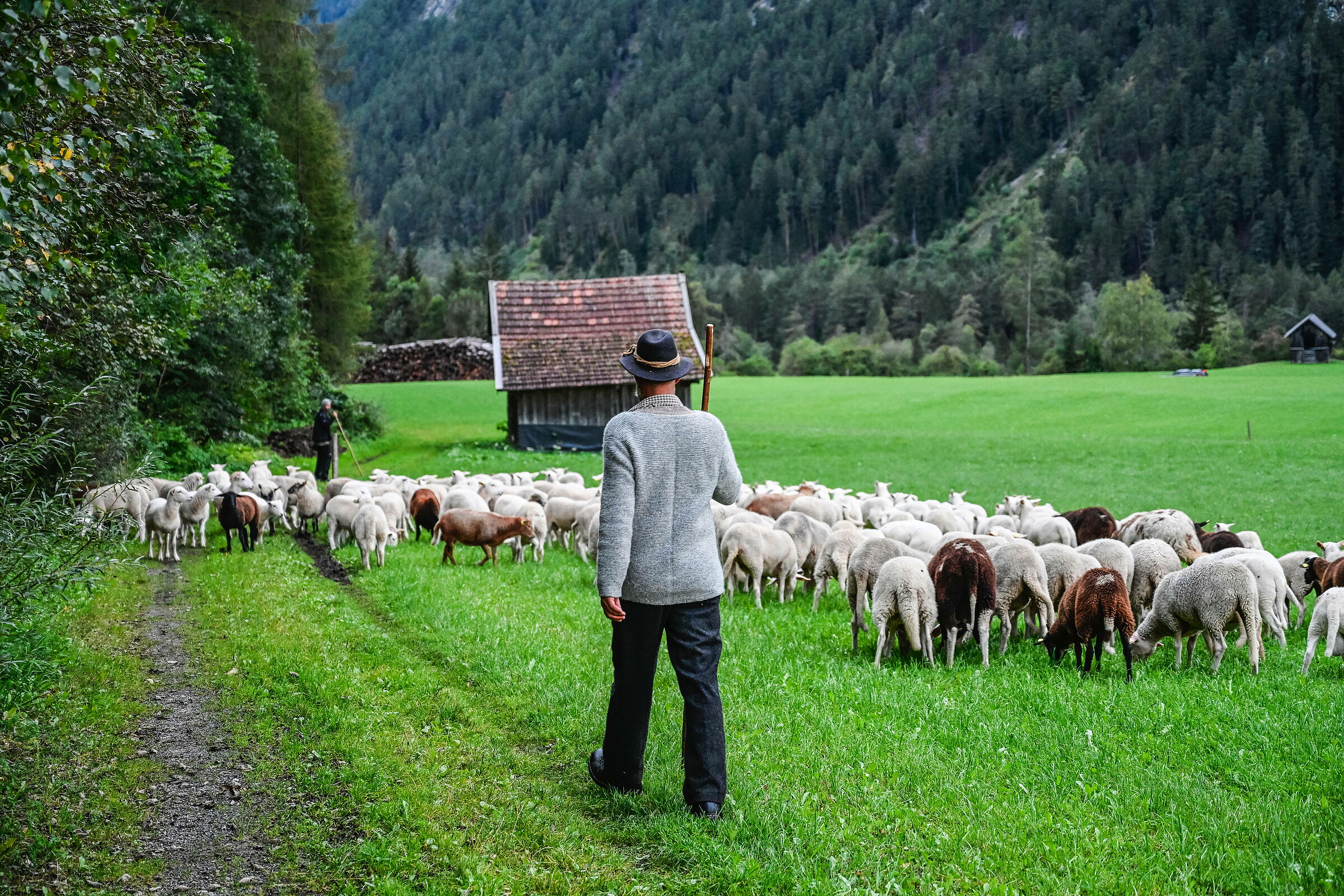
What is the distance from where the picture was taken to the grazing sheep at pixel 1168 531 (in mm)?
11406

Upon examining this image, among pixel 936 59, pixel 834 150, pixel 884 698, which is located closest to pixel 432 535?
pixel 884 698

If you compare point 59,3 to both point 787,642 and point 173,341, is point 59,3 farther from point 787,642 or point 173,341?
point 173,341

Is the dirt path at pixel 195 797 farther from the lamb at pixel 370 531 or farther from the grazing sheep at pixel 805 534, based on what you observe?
the grazing sheep at pixel 805 534

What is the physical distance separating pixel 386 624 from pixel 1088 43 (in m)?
187

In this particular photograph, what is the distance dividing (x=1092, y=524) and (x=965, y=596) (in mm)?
5957

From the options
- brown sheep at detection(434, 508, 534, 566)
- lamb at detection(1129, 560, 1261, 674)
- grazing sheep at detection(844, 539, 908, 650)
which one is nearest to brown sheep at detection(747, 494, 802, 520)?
brown sheep at detection(434, 508, 534, 566)

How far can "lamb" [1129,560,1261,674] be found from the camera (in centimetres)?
769

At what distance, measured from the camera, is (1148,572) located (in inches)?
370

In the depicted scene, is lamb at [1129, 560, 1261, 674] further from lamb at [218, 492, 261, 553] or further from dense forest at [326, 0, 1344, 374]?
dense forest at [326, 0, 1344, 374]

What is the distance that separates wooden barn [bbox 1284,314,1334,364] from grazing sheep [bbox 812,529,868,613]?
60241 mm

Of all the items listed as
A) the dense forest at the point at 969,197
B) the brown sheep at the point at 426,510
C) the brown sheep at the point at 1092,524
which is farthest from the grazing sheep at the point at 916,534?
the dense forest at the point at 969,197

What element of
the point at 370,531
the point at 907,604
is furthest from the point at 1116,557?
the point at 370,531

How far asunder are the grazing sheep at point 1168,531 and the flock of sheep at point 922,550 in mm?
29

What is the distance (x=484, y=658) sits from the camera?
26.7 feet
